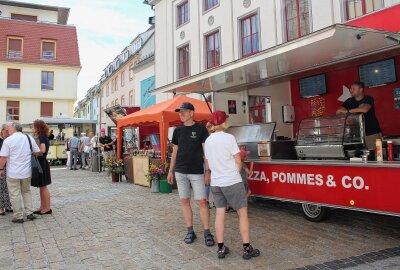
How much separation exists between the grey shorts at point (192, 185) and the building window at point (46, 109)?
1230 inches

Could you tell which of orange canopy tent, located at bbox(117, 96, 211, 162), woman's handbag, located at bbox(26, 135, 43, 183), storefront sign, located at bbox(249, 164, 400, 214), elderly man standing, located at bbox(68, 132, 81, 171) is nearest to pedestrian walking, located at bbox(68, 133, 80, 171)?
elderly man standing, located at bbox(68, 132, 81, 171)

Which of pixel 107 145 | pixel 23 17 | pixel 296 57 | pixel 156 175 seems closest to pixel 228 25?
pixel 107 145

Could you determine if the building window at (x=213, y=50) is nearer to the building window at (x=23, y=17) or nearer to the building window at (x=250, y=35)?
the building window at (x=250, y=35)

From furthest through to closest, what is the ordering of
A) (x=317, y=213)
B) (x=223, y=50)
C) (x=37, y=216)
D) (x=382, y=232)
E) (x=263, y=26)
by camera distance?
(x=223, y=50)
(x=263, y=26)
(x=37, y=216)
(x=317, y=213)
(x=382, y=232)

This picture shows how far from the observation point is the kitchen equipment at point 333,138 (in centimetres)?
500

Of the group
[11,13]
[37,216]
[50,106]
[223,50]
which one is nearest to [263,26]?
[223,50]

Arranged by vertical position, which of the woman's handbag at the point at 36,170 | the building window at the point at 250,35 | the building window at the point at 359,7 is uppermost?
the building window at the point at 250,35

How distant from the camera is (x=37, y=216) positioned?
630 cm

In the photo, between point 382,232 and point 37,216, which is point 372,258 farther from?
point 37,216

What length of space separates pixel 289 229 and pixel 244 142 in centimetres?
204

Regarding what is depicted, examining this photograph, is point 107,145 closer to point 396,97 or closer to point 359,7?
point 359,7

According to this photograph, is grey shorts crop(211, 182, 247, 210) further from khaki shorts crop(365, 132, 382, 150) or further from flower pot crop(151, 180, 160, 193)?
flower pot crop(151, 180, 160, 193)

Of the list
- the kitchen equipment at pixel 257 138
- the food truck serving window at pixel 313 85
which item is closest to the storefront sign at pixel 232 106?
the kitchen equipment at pixel 257 138

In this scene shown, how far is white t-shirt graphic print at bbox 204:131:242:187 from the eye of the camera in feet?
12.8
